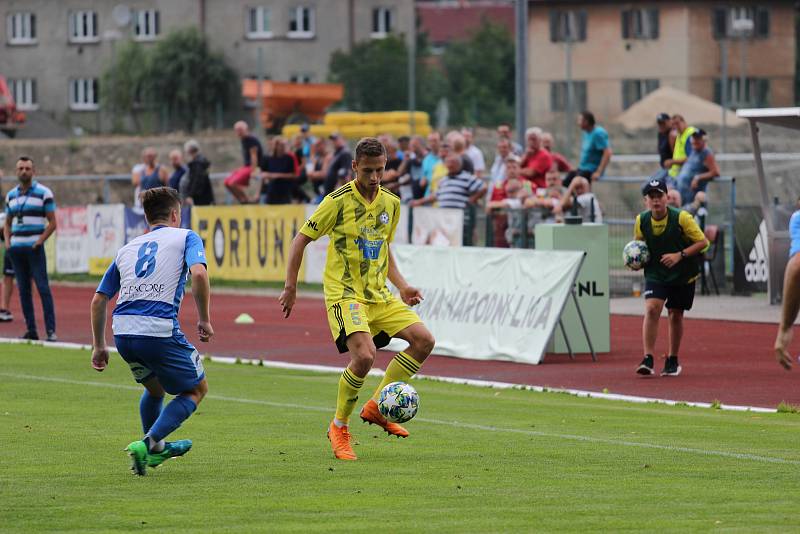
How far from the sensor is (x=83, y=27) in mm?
77250

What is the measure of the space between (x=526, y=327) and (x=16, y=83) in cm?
6542

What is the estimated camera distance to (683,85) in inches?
2827

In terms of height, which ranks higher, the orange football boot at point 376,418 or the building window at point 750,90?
the building window at point 750,90

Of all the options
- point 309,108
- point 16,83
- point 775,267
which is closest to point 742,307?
point 775,267

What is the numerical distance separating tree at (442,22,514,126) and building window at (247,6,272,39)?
8.71 metres

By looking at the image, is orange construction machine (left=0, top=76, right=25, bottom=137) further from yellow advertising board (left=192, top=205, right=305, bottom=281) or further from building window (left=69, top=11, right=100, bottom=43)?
yellow advertising board (left=192, top=205, right=305, bottom=281)

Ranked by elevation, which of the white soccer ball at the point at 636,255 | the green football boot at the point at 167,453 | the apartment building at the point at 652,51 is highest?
the apartment building at the point at 652,51

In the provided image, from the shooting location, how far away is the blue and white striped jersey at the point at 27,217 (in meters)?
19.5

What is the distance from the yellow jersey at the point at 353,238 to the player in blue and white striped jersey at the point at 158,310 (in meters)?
1.26

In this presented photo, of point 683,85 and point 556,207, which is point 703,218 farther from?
point 683,85

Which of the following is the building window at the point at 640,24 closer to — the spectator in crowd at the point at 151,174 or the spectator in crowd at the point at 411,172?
the spectator in crowd at the point at 151,174

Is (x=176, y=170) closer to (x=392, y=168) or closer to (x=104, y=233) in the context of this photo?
(x=104, y=233)

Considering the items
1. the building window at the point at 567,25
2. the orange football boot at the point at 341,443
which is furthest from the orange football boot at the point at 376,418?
the building window at the point at 567,25

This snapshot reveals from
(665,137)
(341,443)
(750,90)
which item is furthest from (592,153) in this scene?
(750,90)
